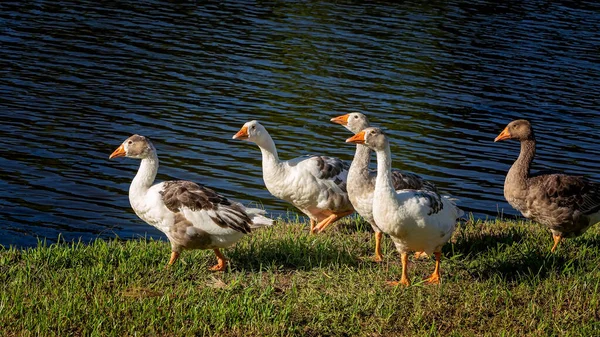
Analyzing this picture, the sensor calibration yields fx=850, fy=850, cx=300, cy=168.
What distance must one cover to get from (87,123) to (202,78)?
15.0ft

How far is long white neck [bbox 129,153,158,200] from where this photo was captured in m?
9.02

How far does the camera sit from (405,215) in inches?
325

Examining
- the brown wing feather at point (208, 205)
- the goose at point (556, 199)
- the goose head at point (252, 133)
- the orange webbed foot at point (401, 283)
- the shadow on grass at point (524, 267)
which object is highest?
the goose head at point (252, 133)

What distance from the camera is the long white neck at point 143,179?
902cm

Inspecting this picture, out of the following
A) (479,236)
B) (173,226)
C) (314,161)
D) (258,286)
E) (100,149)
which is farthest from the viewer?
(100,149)

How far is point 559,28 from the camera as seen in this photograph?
1195 inches

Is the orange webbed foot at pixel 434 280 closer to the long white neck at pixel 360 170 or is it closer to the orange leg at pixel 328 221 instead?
the long white neck at pixel 360 170

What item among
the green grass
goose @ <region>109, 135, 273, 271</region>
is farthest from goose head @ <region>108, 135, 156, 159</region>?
the green grass

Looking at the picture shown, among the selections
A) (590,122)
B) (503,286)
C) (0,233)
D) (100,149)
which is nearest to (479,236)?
(503,286)

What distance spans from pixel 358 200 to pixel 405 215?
54.9 inches

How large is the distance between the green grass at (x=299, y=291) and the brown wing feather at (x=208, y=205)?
0.50 m

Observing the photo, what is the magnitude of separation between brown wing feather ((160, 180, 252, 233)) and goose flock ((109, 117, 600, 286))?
0.01 meters

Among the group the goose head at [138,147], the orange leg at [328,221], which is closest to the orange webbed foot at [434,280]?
the orange leg at [328,221]

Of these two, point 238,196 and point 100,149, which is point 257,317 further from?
point 100,149
